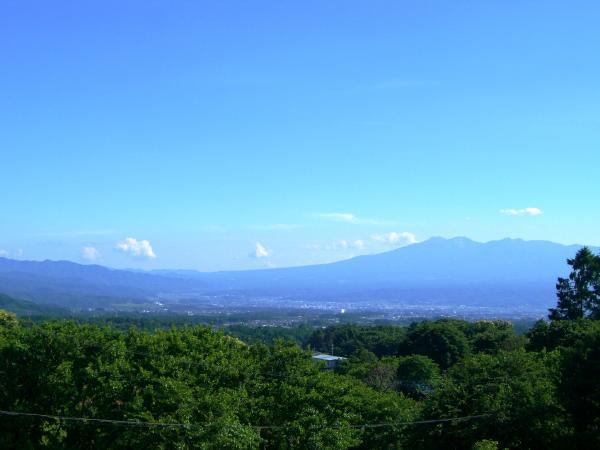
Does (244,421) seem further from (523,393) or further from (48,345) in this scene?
(523,393)

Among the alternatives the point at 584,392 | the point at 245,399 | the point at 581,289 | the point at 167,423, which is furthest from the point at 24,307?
the point at 584,392

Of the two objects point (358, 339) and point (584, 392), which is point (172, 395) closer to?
point (584, 392)

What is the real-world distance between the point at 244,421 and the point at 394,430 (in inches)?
137

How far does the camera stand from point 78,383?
1388cm

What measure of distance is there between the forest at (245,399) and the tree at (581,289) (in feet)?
47.6

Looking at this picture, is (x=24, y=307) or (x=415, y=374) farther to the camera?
(x=24, y=307)

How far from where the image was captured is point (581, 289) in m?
29.3

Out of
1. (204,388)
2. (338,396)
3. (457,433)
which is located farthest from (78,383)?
(457,433)

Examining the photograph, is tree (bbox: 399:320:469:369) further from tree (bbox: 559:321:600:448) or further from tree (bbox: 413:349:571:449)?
tree (bbox: 559:321:600:448)

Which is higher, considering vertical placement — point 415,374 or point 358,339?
point 415,374

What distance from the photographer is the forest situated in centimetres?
1262

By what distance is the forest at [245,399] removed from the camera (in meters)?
12.6

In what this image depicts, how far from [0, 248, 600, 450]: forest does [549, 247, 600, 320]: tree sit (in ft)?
47.6

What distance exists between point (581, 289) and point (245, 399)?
2149 cm
